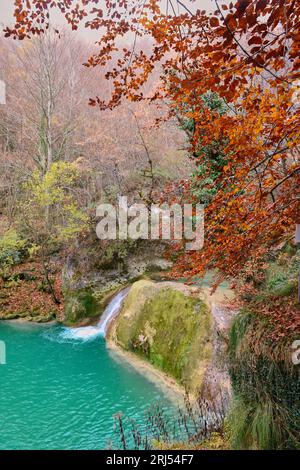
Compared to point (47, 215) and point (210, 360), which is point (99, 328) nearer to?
point (210, 360)

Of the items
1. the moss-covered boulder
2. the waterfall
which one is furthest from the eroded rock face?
the moss-covered boulder

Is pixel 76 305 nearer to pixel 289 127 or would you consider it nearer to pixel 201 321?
pixel 201 321

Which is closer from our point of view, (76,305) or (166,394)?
(166,394)

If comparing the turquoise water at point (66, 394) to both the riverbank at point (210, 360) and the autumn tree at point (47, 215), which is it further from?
the autumn tree at point (47, 215)

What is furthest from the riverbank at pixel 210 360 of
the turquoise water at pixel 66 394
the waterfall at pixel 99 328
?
the waterfall at pixel 99 328

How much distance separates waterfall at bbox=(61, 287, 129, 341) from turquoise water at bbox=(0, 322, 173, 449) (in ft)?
1.19

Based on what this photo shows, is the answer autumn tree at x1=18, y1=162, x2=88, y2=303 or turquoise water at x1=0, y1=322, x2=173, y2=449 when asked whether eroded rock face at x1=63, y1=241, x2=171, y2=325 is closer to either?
autumn tree at x1=18, y1=162, x2=88, y2=303

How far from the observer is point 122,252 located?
13.8 metres

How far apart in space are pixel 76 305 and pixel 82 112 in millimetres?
10463

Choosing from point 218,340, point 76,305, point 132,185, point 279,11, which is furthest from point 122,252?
point 279,11

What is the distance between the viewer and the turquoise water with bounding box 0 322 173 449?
6.43 metres

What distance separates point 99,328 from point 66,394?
13.1 feet

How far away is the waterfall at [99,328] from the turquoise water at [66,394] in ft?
1.19

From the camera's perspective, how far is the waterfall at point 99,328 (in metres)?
11.5
